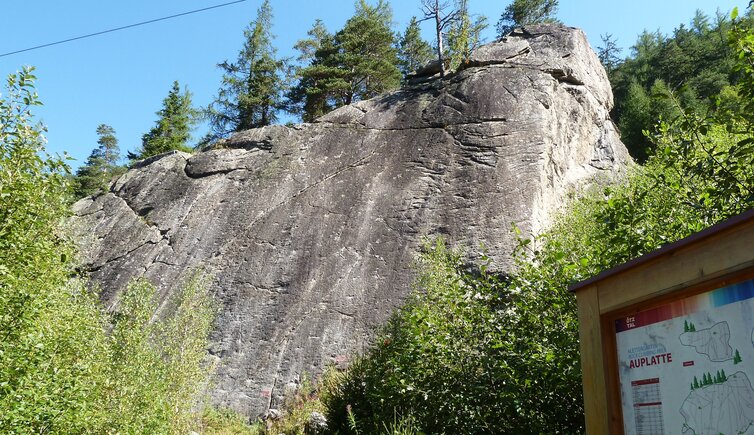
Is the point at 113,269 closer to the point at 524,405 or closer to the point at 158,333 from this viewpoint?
the point at 158,333

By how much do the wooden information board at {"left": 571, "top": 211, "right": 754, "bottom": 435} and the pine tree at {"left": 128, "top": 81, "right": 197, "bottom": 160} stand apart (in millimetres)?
31339

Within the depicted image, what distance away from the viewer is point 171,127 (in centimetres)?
3375

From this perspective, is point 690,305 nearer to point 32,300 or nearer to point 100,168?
point 32,300

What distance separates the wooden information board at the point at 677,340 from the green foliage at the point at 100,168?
31.4 metres

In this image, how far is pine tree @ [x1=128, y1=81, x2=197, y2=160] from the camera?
105ft

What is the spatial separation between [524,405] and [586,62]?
16537 mm

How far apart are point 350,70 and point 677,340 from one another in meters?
25.0

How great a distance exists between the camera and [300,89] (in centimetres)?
2766

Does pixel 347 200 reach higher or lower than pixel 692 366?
higher

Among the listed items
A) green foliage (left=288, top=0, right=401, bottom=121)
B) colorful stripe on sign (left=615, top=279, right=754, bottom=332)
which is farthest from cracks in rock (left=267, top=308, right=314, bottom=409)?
green foliage (left=288, top=0, right=401, bottom=121)

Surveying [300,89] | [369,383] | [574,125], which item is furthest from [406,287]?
[300,89]

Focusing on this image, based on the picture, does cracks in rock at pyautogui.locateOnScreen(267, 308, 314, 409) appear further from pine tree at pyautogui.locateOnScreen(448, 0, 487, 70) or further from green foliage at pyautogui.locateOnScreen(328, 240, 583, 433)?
pine tree at pyautogui.locateOnScreen(448, 0, 487, 70)

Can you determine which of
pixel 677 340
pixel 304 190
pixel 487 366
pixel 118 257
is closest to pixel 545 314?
pixel 487 366

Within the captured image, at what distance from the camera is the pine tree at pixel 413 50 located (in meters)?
33.9
